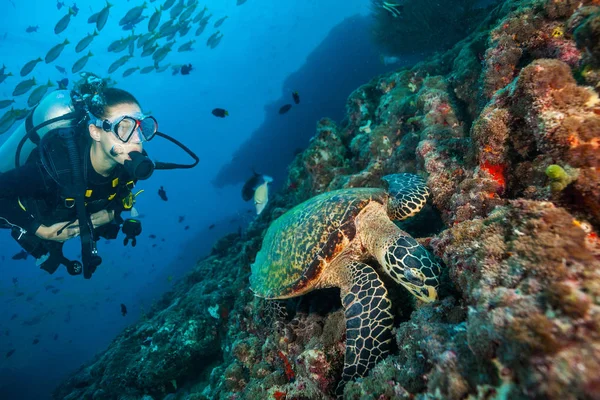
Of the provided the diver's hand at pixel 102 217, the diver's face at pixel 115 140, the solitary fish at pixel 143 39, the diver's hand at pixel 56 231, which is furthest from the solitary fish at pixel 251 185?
the solitary fish at pixel 143 39

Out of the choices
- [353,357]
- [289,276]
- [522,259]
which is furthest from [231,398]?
[522,259]

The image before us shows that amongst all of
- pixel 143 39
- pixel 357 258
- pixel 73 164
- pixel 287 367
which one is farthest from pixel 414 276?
pixel 143 39

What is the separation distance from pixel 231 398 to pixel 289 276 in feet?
6.64

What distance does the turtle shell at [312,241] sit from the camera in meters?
3.24

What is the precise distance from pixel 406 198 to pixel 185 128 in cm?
7593

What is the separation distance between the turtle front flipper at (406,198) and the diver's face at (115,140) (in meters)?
4.26

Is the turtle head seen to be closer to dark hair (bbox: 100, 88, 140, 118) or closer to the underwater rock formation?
the underwater rock formation

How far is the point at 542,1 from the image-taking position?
118 inches

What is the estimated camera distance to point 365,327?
2.54 m

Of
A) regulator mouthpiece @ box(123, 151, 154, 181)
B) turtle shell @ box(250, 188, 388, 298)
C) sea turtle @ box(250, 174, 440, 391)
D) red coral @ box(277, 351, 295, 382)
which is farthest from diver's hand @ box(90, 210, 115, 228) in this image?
red coral @ box(277, 351, 295, 382)

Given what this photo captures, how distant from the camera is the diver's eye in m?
2.30

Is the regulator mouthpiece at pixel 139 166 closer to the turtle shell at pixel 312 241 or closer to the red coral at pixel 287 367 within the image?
the turtle shell at pixel 312 241

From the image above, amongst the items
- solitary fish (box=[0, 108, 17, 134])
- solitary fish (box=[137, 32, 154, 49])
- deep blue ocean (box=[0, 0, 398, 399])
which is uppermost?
solitary fish (box=[137, 32, 154, 49])

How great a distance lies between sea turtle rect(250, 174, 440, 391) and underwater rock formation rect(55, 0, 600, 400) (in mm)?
227
